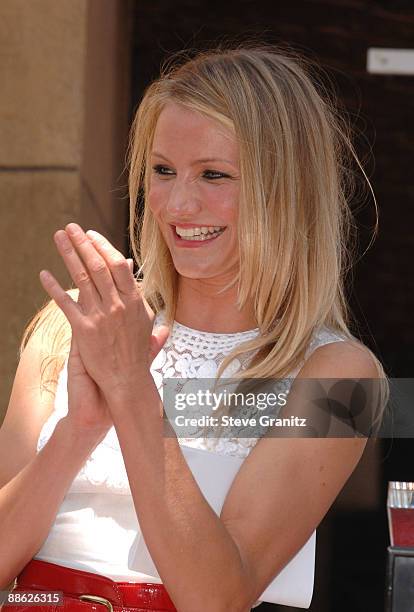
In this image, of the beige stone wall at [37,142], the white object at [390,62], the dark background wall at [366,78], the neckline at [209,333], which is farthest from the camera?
the dark background wall at [366,78]

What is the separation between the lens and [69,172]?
3.50 meters

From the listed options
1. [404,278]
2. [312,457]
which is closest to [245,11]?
[404,278]

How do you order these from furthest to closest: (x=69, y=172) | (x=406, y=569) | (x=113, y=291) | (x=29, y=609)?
(x=69, y=172), (x=29, y=609), (x=406, y=569), (x=113, y=291)

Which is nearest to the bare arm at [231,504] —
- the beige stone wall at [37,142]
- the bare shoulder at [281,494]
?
the bare shoulder at [281,494]

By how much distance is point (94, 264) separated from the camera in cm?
153

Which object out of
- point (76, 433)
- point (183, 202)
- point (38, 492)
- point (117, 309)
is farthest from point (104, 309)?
point (183, 202)

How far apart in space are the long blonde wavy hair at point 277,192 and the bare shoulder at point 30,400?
1.07ft

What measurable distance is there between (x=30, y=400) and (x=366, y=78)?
4.18m

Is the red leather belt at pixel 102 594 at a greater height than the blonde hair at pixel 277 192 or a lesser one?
lesser

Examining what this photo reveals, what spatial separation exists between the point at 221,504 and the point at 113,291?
0.53 meters

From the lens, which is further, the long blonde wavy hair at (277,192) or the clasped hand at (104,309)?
the long blonde wavy hair at (277,192)

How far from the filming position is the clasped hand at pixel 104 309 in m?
1.54

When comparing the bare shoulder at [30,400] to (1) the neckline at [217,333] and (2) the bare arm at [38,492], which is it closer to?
(2) the bare arm at [38,492]

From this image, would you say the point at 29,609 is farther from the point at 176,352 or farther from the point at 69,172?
the point at 69,172
